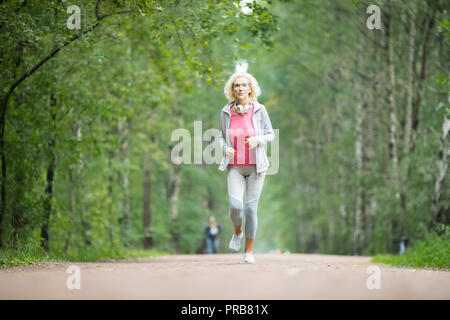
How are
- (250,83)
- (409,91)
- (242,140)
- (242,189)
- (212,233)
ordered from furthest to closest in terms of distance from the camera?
(212,233)
(409,91)
(250,83)
(242,189)
(242,140)

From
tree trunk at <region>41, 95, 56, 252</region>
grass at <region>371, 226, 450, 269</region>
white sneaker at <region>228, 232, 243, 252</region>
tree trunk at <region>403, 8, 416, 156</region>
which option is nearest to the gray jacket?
white sneaker at <region>228, 232, 243, 252</region>

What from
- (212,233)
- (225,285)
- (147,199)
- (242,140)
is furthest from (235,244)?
(147,199)

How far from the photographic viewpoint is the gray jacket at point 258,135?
7883 millimetres

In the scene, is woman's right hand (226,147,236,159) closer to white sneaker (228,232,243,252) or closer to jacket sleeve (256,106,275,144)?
jacket sleeve (256,106,275,144)

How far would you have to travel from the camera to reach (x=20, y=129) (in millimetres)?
11109

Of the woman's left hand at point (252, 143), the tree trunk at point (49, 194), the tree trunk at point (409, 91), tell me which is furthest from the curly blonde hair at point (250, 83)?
the tree trunk at point (409, 91)

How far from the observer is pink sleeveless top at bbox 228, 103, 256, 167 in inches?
312

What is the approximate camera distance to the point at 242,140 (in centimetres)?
791

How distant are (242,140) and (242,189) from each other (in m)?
0.69

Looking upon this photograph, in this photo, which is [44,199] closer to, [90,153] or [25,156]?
[25,156]

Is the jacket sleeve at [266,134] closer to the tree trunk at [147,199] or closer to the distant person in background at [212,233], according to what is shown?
A: the distant person in background at [212,233]

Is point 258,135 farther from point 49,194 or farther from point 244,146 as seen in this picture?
point 49,194

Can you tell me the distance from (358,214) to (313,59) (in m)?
9.97
